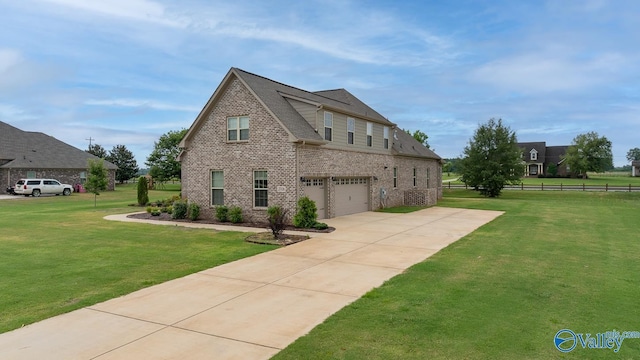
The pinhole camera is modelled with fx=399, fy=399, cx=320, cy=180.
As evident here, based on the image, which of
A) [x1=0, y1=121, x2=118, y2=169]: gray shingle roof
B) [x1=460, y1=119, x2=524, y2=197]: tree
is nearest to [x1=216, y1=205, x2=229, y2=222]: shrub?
[x1=460, y1=119, x2=524, y2=197]: tree

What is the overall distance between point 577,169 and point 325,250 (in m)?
82.4

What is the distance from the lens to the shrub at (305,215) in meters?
16.8

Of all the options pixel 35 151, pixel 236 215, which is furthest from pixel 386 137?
pixel 35 151

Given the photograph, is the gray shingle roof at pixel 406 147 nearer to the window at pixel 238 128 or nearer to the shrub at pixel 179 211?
the window at pixel 238 128

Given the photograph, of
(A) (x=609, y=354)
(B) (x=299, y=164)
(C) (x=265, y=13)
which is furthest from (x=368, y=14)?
(A) (x=609, y=354)

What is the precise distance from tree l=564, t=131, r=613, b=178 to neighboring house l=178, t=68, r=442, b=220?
71.2 metres

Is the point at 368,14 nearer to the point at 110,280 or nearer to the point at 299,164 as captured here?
the point at 299,164

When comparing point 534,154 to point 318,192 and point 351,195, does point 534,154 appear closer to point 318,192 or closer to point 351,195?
point 351,195

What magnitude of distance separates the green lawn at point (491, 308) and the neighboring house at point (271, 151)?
828cm

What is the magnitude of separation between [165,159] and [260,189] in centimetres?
4157

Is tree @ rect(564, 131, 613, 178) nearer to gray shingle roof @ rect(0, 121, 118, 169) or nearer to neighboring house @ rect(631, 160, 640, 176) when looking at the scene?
neighboring house @ rect(631, 160, 640, 176)

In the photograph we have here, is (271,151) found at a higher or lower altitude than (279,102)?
lower

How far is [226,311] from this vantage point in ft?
22.5

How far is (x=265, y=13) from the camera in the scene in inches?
745
